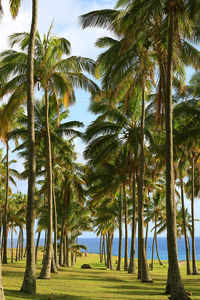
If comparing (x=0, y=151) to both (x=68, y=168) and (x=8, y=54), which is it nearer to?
(x=68, y=168)

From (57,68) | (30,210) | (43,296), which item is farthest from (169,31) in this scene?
(43,296)

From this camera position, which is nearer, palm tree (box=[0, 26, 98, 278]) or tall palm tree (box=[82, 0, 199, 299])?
tall palm tree (box=[82, 0, 199, 299])

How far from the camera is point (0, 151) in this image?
118 feet

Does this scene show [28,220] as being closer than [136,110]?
Yes

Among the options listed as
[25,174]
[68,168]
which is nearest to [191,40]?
[68,168]

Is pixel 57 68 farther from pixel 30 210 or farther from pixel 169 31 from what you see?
pixel 30 210

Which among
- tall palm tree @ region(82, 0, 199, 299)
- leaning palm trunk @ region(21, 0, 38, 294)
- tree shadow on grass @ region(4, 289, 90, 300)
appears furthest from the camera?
leaning palm trunk @ region(21, 0, 38, 294)

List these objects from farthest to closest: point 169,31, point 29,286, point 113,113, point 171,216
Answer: point 113,113
point 169,31
point 171,216
point 29,286

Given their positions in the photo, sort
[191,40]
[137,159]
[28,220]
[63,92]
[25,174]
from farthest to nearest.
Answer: [25,174] < [137,159] < [63,92] < [191,40] < [28,220]

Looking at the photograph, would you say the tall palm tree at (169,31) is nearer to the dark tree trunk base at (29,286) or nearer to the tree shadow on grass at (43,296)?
the tree shadow on grass at (43,296)

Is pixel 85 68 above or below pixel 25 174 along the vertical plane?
above

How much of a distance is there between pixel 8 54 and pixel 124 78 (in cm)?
548

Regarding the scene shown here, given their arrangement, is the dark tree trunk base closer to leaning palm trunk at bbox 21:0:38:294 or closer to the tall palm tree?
leaning palm trunk at bbox 21:0:38:294

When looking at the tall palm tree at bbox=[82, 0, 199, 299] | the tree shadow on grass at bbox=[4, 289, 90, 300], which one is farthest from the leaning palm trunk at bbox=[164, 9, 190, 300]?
the tree shadow on grass at bbox=[4, 289, 90, 300]
